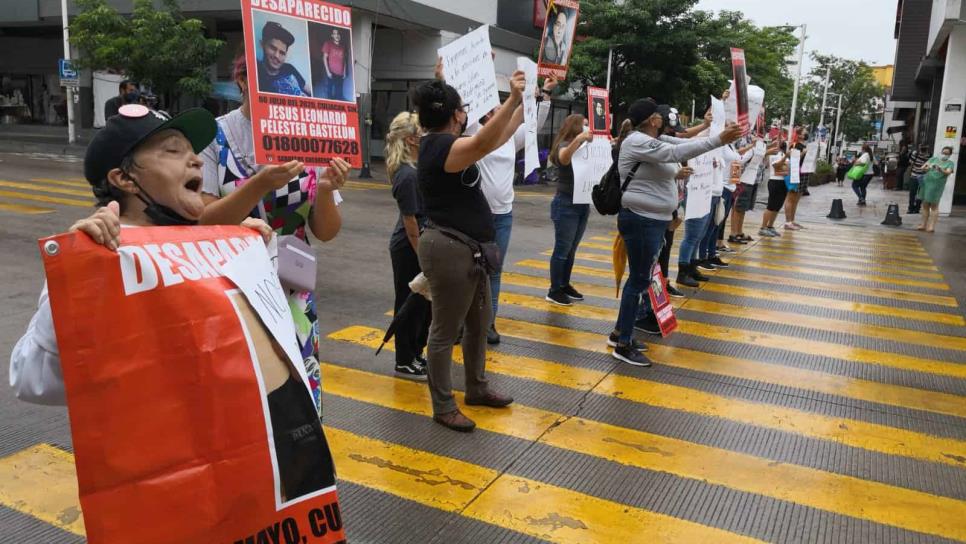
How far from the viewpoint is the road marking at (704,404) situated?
4.70 metres

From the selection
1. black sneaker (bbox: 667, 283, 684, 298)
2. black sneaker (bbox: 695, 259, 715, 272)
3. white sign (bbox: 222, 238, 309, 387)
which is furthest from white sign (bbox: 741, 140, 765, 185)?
white sign (bbox: 222, 238, 309, 387)

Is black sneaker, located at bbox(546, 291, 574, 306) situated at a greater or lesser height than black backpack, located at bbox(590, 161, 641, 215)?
lesser

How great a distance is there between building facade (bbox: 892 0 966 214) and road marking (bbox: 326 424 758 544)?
1851 centimetres

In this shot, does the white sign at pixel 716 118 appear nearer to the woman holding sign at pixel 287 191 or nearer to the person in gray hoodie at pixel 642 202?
the person in gray hoodie at pixel 642 202

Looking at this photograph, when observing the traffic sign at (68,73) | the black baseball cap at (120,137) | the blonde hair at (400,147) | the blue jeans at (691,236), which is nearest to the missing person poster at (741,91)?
the blonde hair at (400,147)

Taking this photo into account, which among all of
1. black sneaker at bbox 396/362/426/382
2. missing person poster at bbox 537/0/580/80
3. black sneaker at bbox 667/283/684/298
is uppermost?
missing person poster at bbox 537/0/580/80

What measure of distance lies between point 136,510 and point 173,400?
9.7 inches

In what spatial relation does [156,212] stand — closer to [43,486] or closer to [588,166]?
[43,486]

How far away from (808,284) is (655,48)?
70.5ft

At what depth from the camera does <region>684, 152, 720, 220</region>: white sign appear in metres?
8.12

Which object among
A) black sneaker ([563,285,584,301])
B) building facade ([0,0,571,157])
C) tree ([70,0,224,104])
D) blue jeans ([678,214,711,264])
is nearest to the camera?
black sneaker ([563,285,584,301])

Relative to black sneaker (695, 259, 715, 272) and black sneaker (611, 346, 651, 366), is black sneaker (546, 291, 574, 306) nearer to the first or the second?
black sneaker (611, 346, 651, 366)

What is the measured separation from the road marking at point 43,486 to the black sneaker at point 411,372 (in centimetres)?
226

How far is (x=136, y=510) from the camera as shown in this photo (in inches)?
64.7
